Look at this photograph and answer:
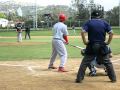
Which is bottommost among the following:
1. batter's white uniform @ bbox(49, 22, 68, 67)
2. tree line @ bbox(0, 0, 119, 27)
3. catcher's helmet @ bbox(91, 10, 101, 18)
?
tree line @ bbox(0, 0, 119, 27)

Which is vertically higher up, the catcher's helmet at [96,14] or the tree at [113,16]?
the catcher's helmet at [96,14]

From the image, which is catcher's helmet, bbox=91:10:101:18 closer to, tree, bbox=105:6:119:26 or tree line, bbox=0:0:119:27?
tree line, bbox=0:0:119:27

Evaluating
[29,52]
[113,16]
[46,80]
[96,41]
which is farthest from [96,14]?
[113,16]

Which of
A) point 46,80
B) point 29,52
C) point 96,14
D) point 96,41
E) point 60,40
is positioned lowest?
point 29,52

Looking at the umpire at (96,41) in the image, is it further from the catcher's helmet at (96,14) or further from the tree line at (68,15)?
the tree line at (68,15)

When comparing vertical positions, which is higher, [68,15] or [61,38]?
[61,38]

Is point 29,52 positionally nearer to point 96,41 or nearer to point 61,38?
point 61,38

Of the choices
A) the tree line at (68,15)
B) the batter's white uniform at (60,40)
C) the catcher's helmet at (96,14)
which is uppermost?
the catcher's helmet at (96,14)

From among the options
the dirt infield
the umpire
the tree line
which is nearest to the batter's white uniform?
the dirt infield

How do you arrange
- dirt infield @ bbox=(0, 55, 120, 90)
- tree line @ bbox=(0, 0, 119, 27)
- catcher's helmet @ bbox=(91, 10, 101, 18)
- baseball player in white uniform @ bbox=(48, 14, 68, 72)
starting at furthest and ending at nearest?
tree line @ bbox=(0, 0, 119, 27) → baseball player in white uniform @ bbox=(48, 14, 68, 72) → catcher's helmet @ bbox=(91, 10, 101, 18) → dirt infield @ bbox=(0, 55, 120, 90)

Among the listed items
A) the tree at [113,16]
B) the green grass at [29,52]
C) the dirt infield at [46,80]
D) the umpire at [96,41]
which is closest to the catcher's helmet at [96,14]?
the umpire at [96,41]

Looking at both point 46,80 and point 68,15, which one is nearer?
point 46,80

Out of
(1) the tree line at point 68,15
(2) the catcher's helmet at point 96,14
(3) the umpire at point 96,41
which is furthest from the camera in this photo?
(1) the tree line at point 68,15

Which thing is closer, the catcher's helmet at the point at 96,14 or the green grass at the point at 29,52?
the catcher's helmet at the point at 96,14
